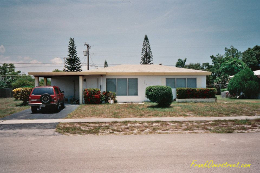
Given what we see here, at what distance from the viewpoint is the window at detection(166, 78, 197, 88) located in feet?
59.6

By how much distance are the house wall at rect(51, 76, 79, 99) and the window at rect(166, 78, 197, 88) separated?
994 centimetres

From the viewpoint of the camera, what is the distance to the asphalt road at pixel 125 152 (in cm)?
382

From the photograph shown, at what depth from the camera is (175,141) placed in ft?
18.6

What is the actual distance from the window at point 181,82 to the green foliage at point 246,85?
20.6ft

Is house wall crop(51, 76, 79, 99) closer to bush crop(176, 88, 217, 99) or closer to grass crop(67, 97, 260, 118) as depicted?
grass crop(67, 97, 260, 118)

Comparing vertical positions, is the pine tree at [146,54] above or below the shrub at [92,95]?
above

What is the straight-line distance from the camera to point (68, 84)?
2006cm

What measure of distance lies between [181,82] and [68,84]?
1207 centimetres

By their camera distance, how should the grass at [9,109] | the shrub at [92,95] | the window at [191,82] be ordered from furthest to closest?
the window at [191,82] < the shrub at [92,95] < the grass at [9,109]

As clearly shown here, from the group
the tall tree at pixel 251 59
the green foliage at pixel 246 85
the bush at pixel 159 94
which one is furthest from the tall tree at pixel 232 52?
the bush at pixel 159 94

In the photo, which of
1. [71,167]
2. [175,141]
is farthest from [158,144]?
[71,167]

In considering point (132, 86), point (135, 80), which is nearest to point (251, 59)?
point (135, 80)

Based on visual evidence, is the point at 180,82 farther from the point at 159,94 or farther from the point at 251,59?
the point at 251,59

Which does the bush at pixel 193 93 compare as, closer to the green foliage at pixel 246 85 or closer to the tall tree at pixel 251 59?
the green foliage at pixel 246 85
